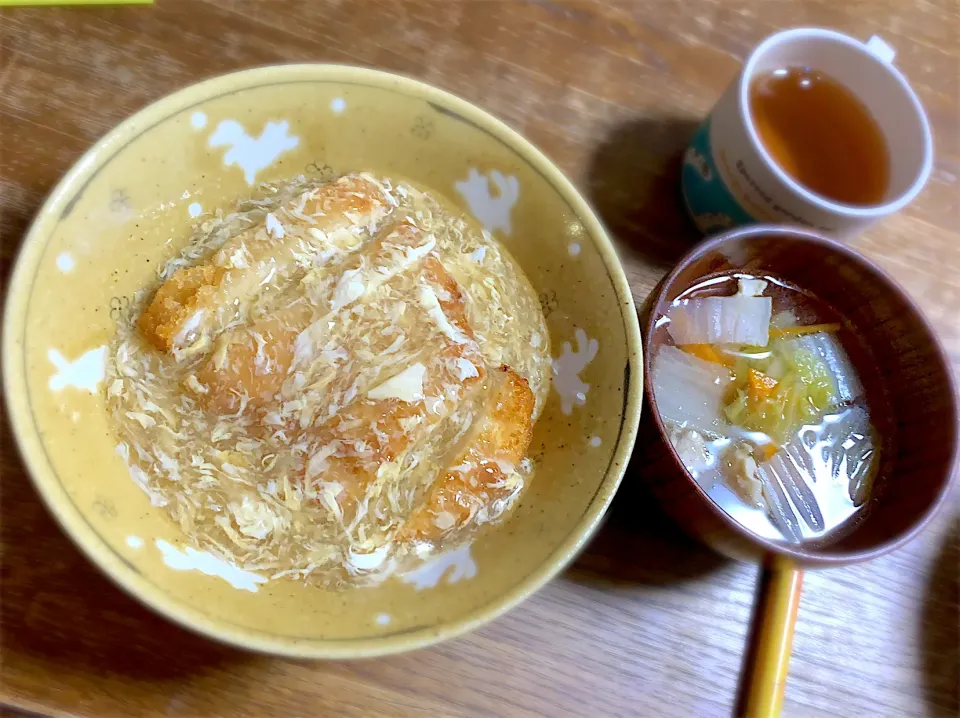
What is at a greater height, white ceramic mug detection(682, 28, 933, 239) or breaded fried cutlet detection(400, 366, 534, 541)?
white ceramic mug detection(682, 28, 933, 239)

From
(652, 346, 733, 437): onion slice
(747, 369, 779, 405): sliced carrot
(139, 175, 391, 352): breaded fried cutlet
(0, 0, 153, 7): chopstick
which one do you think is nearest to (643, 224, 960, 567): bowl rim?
(652, 346, 733, 437): onion slice

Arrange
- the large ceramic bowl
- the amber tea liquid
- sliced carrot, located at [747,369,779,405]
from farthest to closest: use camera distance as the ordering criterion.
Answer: the amber tea liquid → sliced carrot, located at [747,369,779,405] → the large ceramic bowl

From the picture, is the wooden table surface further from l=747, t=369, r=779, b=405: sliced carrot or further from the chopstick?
l=747, t=369, r=779, b=405: sliced carrot

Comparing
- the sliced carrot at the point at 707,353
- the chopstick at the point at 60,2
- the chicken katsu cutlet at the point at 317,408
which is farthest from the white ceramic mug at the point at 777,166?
the chopstick at the point at 60,2

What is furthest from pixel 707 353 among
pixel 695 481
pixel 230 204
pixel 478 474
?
pixel 230 204

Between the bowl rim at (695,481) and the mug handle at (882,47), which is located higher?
the mug handle at (882,47)

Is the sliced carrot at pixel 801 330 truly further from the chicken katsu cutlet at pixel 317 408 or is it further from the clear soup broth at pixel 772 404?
the chicken katsu cutlet at pixel 317 408
